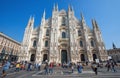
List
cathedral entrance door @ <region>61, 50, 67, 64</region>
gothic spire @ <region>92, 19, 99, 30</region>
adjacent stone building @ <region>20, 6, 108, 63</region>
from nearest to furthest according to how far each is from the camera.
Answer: adjacent stone building @ <region>20, 6, 108, 63</region>
cathedral entrance door @ <region>61, 50, 67, 64</region>
gothic spire @ <region>92, 19, 99, 30</region>

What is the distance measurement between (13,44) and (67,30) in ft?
82.4

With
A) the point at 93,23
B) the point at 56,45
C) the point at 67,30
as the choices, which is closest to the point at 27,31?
the point at 56,45

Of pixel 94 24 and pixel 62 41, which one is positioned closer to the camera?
pixel 62 41

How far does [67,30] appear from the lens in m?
27.0

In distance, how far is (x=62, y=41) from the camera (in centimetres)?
2566

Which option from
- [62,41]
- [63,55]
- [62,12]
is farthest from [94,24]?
[63,55]

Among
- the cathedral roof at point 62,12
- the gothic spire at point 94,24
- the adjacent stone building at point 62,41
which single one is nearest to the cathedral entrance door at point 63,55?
the adjacent stone building at point 62,41

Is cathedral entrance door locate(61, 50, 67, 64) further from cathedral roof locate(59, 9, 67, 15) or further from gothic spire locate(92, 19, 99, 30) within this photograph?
cathedral roof locate(59, 9, 67, 15)

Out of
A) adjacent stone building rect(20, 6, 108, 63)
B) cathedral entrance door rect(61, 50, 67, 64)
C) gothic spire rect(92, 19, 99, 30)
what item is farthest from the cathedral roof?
cathedral entrance door rect(61, 50, 67, 64)

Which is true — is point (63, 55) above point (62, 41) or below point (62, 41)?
below

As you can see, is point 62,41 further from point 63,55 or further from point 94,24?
point 94,24

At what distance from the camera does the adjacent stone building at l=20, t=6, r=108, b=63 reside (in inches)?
912

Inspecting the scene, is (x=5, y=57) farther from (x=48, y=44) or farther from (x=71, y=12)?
(x=71, y=12)

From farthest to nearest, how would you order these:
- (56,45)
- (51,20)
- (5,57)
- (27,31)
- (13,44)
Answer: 1. (13,44)
2. (5,57)
3. (51,20)
4. (27,31)
5. (56,45)
